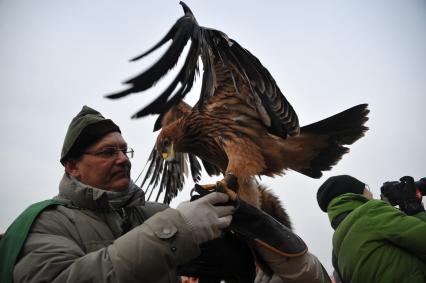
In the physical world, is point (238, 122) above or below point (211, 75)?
below

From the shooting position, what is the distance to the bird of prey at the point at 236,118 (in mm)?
1891

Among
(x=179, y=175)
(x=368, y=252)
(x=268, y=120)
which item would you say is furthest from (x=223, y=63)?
(x=179, y=175)

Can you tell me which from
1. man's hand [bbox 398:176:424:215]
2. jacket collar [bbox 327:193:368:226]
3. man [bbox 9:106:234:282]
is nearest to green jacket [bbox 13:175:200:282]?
man [bbox 9:106:234:282]

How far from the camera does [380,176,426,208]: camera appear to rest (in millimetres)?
2388

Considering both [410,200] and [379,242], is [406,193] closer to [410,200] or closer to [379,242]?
[410,200]

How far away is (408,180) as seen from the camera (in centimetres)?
245

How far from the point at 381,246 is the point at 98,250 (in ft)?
5.14

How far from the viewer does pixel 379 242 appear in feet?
6.38

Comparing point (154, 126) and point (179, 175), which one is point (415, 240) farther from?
point (179, 175)

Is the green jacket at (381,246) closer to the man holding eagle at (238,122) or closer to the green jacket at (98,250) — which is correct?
the man holding eagle at (238,122)

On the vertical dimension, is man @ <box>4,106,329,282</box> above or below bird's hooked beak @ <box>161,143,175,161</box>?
above

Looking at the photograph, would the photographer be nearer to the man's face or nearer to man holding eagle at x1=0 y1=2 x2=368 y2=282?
man holding eagle at x1=0 y1=2 x2=368 y2=282

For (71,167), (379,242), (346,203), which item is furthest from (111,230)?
(346,203)

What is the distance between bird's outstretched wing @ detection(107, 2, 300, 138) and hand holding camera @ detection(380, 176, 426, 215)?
0.81 meters
